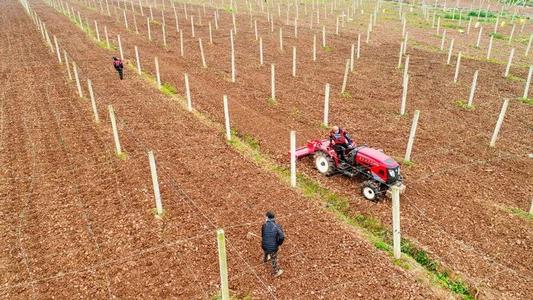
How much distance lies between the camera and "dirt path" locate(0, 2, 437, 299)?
23.2ft

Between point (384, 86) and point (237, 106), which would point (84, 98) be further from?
point (384, 86)

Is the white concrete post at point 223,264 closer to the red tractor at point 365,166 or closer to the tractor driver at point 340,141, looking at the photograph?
the red tractor at point 365,166

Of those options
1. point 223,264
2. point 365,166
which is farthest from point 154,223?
point 365,166

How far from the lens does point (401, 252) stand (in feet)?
26.1

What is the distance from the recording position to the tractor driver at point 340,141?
10195mm

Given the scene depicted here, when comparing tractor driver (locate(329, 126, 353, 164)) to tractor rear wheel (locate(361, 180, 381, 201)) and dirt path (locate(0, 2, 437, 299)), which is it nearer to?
tractor rear wheel (locate(361, 180, 381, 201))

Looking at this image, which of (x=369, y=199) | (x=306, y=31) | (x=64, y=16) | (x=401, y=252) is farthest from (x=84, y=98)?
(x=64, y=16)

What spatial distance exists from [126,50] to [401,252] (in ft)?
73.0

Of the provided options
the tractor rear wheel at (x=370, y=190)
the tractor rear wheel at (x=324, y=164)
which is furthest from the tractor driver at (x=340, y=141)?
the tractor rear wheel at (x=370, y=190)

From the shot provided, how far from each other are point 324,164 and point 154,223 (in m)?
4.48

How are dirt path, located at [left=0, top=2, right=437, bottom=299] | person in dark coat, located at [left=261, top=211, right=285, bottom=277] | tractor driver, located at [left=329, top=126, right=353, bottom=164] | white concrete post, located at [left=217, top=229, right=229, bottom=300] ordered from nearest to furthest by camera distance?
white concrete post, located at [left=217, top=229, right=229, bottom=300], person in dark coat, located at [left=261, top=211, right=285, bottom=277], dirt path, located at [left=0, top=2, right=437, bottom=299], tractor driver, located at [left=329, top=126, right=353, bottom=164]

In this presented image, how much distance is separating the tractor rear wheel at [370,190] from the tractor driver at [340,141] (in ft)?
3.56

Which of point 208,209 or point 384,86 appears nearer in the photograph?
point 208,209

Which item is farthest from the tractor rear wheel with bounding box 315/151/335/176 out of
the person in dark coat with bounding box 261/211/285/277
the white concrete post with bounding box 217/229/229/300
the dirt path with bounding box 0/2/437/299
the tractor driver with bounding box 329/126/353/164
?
the white concrete post with bounding box 217/229/229/300
